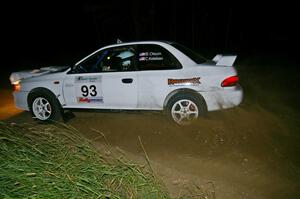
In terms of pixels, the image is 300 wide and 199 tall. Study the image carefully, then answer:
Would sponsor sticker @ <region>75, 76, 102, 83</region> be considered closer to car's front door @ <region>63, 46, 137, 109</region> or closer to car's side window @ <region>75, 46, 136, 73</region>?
car's front door @ <region>63, 46, 137, 109</region>

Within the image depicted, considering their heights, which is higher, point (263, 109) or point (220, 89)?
point (220, 89)

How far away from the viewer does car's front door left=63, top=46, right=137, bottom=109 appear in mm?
5945

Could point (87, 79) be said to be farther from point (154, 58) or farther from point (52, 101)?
point (154, 58)

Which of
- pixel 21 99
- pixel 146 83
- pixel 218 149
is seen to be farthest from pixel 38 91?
pixel 218 149

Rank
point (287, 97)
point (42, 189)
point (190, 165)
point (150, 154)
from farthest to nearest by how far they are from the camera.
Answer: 1. point (287, 97)
2. point (150, 154)
3. point (190, 165)
4. point (42, 189)

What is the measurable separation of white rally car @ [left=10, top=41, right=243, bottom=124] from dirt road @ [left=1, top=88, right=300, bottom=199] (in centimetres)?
44

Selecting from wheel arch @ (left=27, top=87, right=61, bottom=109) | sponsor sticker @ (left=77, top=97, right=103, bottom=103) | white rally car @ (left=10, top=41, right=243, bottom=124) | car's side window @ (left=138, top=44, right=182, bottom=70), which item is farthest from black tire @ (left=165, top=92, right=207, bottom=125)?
wheel arch @ (left=27, top=87, right=61, bottom=109)

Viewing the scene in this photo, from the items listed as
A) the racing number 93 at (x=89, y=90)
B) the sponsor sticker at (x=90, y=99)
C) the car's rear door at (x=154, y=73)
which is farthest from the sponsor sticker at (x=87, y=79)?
the car's rear door at (x=154, y=73)

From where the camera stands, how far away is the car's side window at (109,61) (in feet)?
19.8

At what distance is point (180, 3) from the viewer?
21.5m

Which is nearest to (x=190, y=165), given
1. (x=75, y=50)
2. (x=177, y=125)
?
(x=177, y=125)

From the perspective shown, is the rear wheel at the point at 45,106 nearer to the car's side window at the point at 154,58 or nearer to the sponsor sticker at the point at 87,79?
the sponsor sticker at the point at 87,79

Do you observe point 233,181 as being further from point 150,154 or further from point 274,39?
point 274,39

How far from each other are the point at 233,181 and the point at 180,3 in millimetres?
19142
